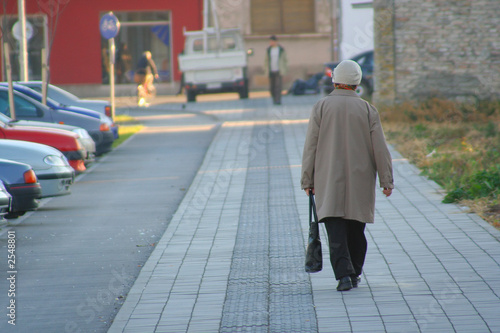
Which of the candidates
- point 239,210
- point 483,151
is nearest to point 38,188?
point 239,210

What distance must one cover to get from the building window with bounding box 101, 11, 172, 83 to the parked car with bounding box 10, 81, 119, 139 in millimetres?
18603

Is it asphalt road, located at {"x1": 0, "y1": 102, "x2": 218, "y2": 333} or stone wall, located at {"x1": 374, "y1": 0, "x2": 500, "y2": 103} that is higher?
stone wall, located at {"x1": 374, "y1": 0, "x2": 500, "y2": 103}

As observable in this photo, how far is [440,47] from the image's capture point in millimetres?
19688

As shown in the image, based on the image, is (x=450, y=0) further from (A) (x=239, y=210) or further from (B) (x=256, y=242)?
(B) (x=256, y=242)

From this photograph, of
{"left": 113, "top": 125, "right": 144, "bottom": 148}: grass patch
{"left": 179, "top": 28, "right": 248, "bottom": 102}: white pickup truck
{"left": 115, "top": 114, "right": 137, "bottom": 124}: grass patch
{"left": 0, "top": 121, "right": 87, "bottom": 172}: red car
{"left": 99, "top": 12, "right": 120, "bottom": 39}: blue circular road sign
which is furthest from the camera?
{"left": 179, "top": 28, "right": 248, "bottom": 102}: white pickup truck

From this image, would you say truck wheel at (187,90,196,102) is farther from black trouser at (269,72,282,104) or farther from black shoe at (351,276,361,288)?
black shoe at (351,276,361,288)

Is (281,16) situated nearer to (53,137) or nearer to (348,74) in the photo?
(53,137)

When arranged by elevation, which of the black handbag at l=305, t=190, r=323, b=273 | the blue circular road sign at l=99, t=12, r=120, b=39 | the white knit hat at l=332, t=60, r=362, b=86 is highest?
the blue circular road sign at l=99, t=12, r=120, b=39

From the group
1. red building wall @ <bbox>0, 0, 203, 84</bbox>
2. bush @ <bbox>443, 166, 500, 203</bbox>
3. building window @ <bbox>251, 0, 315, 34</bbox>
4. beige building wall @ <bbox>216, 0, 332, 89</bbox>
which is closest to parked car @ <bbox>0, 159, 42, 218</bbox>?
bush @ <bbox>443, 166, 500, 203</bbox>

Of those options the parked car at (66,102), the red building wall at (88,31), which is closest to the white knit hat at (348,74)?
the parked car at (66,102)

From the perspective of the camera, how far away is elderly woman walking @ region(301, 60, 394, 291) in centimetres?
605

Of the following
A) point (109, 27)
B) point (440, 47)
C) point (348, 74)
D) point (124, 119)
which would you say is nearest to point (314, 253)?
point (348, 74)

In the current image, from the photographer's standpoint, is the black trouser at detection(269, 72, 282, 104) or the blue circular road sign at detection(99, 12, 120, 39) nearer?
the blue circular road sign at detection(99, 12, 120, 39)

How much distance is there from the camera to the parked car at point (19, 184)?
891 cm
